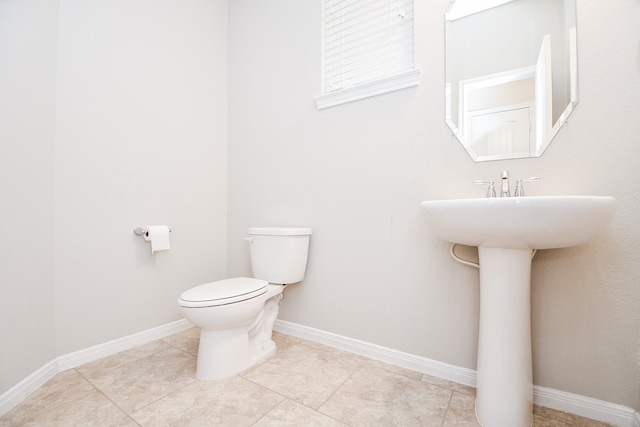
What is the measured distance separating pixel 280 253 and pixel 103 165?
1026mm

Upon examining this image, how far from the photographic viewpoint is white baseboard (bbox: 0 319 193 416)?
1056 mm

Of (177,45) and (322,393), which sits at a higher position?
(177,45)

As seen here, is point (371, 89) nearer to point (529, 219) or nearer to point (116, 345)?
point (529, 219)

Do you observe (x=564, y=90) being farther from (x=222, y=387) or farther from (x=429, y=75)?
(x=222, y=387)

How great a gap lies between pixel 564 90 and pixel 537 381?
1.12 m

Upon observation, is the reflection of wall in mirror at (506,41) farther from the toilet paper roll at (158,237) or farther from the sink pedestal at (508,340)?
the toilet paper roll at (158,237)

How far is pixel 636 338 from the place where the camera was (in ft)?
3.15

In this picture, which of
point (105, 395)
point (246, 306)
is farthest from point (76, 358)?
point (246, 306)

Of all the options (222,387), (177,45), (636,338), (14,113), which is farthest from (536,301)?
(177,45)

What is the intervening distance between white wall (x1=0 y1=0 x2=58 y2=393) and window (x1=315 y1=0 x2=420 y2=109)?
1.28 metres

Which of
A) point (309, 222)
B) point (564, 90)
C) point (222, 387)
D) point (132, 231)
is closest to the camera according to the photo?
point (564, 90)

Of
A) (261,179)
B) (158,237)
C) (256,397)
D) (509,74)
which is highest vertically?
(509,74)

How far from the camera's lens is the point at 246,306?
4.10ft

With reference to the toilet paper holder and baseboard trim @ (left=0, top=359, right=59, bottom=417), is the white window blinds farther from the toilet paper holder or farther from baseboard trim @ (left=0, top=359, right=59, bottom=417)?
baseboard trim @ (left=0, top=359, right=59, bottom=417)
